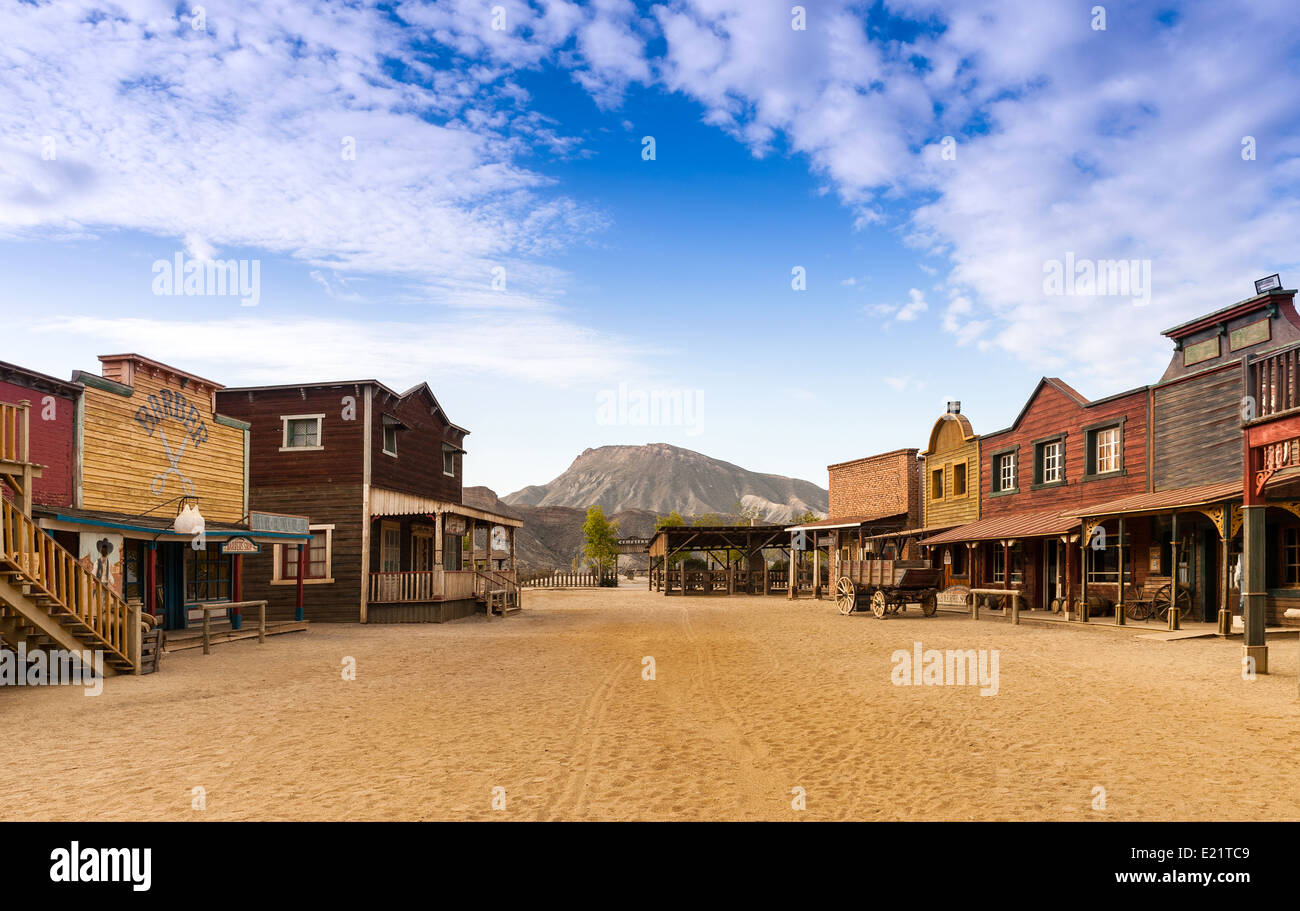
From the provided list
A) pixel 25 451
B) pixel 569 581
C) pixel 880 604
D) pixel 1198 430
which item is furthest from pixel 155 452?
pixel 569 581

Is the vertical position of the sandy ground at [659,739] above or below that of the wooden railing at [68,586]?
below

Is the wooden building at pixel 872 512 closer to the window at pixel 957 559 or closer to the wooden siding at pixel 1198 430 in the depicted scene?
the window at pixel 957 559

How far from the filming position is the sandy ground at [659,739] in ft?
19.4

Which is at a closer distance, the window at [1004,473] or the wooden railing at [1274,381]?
the wooden railing at [1274,381]

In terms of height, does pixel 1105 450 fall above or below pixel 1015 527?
above

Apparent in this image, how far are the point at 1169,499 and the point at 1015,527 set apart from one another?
5.72 metres

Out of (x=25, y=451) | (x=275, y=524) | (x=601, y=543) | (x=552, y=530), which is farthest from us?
(x=552, y=530)

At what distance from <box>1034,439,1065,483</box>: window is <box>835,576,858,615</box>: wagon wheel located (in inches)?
275

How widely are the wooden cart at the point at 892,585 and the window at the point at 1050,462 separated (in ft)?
16.7

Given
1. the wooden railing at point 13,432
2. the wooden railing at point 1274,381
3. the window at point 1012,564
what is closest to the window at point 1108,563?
the window at point 1012,564

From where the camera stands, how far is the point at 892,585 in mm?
23047

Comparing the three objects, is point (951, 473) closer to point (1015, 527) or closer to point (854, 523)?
point (854, 523)

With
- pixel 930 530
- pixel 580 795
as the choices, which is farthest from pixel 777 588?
pixel 580 795

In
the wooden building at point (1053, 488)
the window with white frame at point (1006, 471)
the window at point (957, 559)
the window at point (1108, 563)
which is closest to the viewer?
the window at point (1108, 563)
